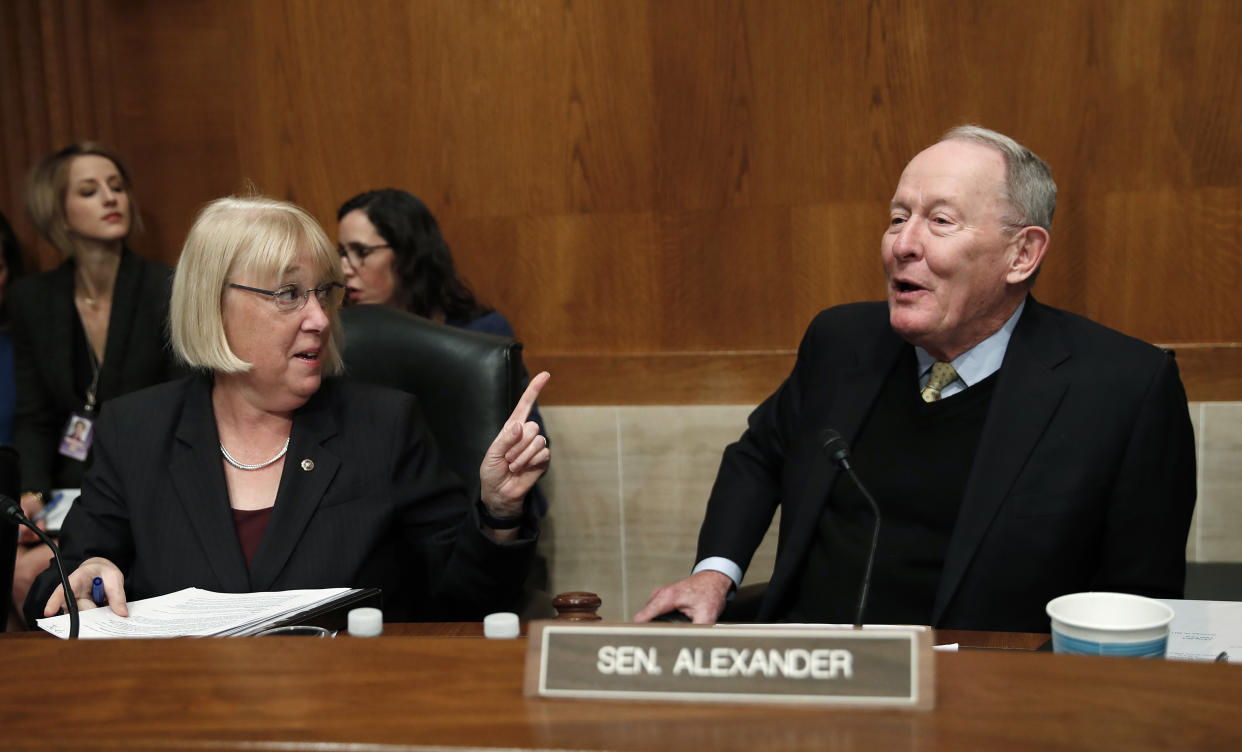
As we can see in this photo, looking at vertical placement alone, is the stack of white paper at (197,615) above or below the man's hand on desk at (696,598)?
above

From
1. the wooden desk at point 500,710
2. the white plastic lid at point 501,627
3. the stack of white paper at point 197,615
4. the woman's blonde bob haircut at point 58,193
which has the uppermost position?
the woman's blonde bob haircut at point 58,193

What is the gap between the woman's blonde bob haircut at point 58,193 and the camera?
137 inches

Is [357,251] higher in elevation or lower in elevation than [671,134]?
lower

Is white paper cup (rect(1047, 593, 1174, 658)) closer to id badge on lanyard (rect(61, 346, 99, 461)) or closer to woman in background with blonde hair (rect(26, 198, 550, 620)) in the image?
woman in background with blonde hair (rect(26, 198, 550, 620))

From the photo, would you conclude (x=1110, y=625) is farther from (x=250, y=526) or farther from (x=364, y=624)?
(x=250, y=526)

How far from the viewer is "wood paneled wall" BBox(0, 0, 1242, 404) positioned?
9.36ft

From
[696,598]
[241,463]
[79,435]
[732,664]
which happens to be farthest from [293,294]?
[79,435]

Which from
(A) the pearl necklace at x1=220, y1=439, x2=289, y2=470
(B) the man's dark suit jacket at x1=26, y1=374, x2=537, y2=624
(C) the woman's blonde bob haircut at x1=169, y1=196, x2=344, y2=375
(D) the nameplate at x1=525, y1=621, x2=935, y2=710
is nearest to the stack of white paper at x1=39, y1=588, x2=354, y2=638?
(B) the man's dark suit jacket at x1=26, y1=374, x2=537, y2=624

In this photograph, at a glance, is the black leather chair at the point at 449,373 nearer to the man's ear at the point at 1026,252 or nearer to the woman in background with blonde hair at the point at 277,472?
the woman in background with blonde hair at the point at 277,472

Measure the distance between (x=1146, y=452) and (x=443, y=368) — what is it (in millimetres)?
1356

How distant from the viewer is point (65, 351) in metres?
3.46

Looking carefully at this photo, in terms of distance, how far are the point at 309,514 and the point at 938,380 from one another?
1165mm

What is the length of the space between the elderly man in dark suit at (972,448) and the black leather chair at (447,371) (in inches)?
20.2

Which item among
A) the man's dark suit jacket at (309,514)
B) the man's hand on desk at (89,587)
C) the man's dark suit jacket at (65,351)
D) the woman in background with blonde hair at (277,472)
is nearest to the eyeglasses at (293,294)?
the woman in background with blonde hair at (277,472)
